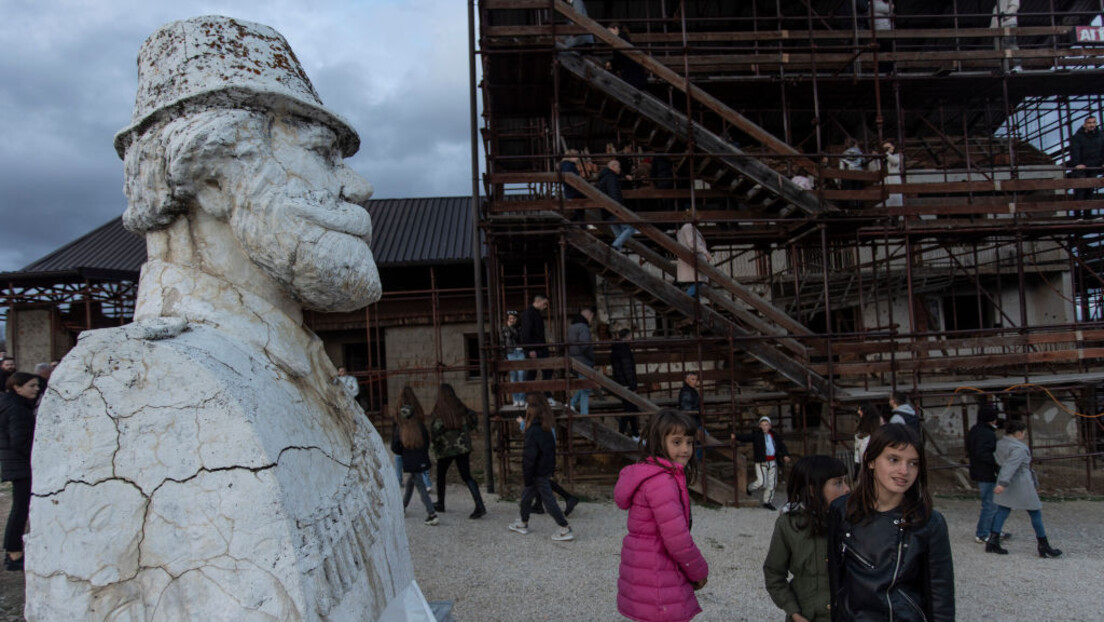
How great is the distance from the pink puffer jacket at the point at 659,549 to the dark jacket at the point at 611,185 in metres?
6.25

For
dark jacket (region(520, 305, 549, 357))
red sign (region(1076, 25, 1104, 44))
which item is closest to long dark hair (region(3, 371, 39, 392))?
dark jacket (region(520, 305, 549, 357))

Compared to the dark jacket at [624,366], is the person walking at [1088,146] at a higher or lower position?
higher

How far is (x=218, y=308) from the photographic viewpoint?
1722mm

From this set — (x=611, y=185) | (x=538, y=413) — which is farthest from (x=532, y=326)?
(x=611, y=185)

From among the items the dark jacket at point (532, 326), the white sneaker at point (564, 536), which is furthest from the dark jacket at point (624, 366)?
the white sneaker at point (564, 536)

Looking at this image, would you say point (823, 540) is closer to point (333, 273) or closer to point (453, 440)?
point (333, 273)

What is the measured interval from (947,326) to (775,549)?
15.0 meters

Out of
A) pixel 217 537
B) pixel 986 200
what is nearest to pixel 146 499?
pixel 217 537

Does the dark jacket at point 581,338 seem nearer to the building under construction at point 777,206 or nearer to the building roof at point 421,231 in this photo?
the building under construction at point 777,206

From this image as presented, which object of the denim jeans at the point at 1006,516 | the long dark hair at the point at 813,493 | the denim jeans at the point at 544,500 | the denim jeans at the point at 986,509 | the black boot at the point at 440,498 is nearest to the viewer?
the long dark hair at the point at 813,493

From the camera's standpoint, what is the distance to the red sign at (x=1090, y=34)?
1120 cm

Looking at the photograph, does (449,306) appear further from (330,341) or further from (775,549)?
(775,549)

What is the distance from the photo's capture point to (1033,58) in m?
10.9

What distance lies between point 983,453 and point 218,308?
6.90m
